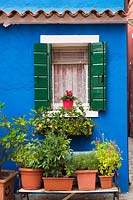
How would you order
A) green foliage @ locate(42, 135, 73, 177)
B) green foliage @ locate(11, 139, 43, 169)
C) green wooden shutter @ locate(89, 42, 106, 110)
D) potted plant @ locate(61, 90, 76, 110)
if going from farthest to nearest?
potted plant @ locate(61, 90, 76, 110) → green wooden shutter @ locate(89, 42, 106, 110) → green foliage @ locate(11, 139, 43, 169) → green foliage @ locate(42, 135, 73, 177)

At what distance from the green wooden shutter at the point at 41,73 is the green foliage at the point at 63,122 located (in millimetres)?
199

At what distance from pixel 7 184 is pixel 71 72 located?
7.47ft

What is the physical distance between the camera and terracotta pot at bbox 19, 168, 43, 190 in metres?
6.39

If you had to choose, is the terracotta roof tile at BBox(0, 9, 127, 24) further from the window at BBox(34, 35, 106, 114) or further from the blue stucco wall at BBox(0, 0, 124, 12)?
the blue stucco wall at BBox(0, 0, 124, 12)

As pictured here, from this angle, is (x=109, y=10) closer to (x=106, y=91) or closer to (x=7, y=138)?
(x=106, y=91)

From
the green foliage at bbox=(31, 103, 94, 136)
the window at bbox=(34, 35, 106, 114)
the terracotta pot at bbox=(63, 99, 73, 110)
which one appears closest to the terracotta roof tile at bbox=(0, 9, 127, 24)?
the window at bbox=(34, 35, 106, 114)

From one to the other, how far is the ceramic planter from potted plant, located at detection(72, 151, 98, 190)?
1.07 metres

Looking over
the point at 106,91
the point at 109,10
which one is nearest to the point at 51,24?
the point at 109,10

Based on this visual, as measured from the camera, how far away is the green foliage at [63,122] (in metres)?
6.98

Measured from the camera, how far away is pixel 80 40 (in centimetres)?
723

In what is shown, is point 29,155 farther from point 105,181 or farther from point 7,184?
point 105,181

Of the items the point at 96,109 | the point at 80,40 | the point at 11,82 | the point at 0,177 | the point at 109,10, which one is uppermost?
the point at 109,10

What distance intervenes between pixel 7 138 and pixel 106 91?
1877mm

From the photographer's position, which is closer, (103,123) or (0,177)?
(0,177)
